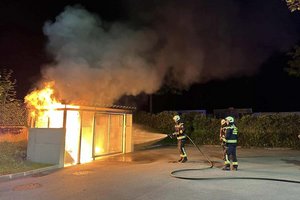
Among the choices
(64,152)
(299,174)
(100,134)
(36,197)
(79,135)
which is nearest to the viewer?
(36,197)

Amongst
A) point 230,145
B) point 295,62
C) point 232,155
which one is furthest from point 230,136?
point 295,62

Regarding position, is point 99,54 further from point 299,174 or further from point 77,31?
point 299,174

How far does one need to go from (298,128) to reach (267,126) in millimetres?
2075

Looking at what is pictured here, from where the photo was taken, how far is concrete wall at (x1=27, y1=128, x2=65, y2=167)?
13977 millimetres

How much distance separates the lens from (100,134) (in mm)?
16797

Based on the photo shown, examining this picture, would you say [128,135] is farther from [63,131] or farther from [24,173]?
[24,173]

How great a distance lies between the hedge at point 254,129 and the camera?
22.5 meters

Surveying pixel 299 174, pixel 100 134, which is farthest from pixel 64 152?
pixel 299 174

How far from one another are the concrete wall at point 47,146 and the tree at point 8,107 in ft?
12.7

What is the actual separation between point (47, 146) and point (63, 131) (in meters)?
1.09

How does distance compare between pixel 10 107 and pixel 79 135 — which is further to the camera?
pixel 10 107

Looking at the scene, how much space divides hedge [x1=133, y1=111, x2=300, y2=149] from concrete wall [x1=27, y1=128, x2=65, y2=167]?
1407 cm

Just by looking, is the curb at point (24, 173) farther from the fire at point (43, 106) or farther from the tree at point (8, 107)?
the tree at point (8, 107)

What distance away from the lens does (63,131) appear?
1399 cm
